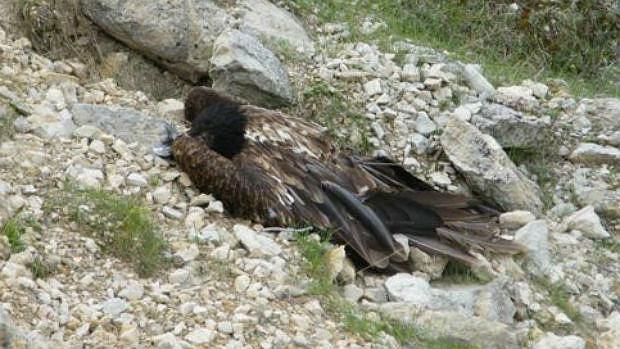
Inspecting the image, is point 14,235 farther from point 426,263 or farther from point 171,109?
point 426,263

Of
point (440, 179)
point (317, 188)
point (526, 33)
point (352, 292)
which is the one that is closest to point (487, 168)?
point (440, 179)

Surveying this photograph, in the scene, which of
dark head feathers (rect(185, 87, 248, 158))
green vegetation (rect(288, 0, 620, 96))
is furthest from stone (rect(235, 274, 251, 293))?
green vegetation (rect(288, 0, 620, 96))

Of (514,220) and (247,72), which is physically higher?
(247,72)

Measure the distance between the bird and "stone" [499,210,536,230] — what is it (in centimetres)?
8

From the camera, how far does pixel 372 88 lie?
25.2 ft

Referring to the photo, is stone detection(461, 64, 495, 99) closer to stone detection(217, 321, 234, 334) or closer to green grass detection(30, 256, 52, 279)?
stone detection(217, 321, 234, 334)

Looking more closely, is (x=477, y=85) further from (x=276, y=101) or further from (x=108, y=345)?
(x=108, y=345)

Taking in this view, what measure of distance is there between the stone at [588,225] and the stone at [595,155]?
0.77 m

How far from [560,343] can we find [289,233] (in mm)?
1577

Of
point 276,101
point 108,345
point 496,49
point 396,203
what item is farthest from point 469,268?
point 496,49

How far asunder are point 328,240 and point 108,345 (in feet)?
5.70

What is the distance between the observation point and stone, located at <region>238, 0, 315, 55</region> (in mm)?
7836

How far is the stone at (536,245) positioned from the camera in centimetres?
658

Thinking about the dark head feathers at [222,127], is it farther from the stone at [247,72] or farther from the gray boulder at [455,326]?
the gray boulder at [455,326]
